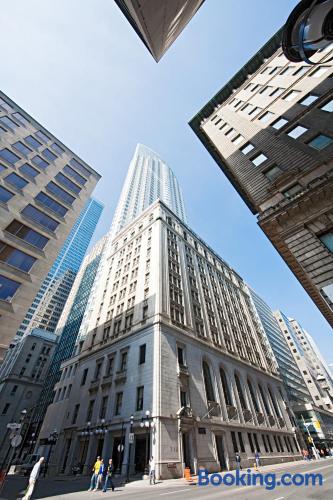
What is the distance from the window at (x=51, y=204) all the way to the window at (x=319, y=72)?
95.3 feet

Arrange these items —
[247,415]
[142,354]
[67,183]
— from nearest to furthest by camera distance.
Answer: [142,354] < [67,183] < [247,415]

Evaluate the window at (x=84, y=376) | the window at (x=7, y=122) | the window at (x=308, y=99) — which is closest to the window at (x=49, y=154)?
the window at (x=7, y=122)

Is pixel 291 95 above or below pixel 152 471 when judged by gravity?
above

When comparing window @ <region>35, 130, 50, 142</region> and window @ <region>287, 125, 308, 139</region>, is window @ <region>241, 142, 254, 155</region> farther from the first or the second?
window @ <region>35, 130, 50, 142</region>

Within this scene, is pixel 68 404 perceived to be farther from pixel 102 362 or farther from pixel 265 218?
pixel 265 218

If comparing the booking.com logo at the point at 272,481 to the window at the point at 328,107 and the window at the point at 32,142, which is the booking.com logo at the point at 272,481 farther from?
the window at the point at 32,142

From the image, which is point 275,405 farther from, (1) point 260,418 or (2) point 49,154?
(2) point 49,154

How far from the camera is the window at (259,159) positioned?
1696cm

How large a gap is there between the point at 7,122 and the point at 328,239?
125ft

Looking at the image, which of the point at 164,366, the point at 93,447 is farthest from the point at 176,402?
the point at 93,447

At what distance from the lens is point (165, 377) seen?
26031mm

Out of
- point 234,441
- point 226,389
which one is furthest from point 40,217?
point 234,441

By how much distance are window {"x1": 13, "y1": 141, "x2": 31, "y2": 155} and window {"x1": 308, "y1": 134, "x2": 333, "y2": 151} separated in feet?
103

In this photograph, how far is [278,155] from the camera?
15789mm
